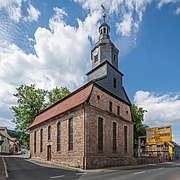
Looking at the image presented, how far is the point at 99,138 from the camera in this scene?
76.1 feet

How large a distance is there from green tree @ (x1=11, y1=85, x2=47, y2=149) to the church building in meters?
9.44

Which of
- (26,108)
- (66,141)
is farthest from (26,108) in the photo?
(66,141)

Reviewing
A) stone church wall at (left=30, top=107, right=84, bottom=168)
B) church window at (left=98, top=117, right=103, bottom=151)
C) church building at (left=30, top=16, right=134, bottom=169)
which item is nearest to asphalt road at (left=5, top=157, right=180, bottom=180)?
stone church wall at (left=30, top=107, right=84, bottom=168)


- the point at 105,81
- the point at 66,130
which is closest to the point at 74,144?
the point at 66,130

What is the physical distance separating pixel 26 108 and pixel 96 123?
23.6 metres

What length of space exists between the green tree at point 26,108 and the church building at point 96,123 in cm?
944

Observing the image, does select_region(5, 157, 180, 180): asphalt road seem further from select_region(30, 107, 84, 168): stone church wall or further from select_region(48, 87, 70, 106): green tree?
select_region(48, 87, 70, 106): green tree

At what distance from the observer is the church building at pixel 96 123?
2169 cm

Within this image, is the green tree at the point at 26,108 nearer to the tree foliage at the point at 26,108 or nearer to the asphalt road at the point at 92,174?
the tree foliage at the point at 26,108

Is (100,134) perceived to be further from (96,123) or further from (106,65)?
(106,65)

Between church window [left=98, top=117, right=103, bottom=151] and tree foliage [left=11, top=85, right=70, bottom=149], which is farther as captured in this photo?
tree foliage [left=11, top=85, right=70, bottom=149]

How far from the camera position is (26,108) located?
1665 inches

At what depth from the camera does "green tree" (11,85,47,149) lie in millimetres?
41938

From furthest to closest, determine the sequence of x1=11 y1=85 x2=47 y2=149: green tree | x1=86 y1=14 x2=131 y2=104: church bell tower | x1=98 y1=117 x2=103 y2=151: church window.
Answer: x1=11 y1=85 x2=47 y2=149: green tree → x1=86 y1=14 x2=131 y2=104: church bell tower → x1=98 y1=117 x2=103 y2=151: church window
